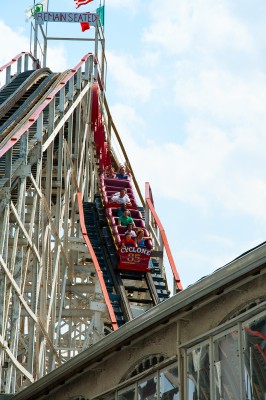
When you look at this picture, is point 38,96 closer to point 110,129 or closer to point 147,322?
point 110,129

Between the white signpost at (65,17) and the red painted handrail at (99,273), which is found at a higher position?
the white signpost at (65,17)

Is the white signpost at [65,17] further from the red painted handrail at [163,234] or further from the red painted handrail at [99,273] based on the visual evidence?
the red painted handrail at [99,273]

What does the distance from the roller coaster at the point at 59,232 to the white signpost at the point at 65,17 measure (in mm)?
3363

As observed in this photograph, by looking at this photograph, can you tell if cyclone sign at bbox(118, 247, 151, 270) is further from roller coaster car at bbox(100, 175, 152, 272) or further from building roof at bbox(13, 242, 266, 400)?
building roof at bbox(13, 242, 266, 400)

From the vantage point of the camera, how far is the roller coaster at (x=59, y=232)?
2270 cm

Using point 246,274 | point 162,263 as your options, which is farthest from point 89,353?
point 162,263

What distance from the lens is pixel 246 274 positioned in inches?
472

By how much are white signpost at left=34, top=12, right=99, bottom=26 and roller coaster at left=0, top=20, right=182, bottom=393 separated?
11.0 ft

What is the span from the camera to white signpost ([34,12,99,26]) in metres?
40.8

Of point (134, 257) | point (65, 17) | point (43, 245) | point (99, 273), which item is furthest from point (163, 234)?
point (65, 17)

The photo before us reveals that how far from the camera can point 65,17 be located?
40844 mm

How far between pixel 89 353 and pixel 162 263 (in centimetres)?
1528

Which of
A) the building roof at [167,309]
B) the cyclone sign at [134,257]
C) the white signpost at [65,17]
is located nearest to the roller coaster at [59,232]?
the cyclone sign at [134,257]

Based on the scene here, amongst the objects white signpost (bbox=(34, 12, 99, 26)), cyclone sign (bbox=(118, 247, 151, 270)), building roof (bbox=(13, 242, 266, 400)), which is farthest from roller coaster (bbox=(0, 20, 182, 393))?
building roof (bbox=(13, 242, 266, 400))
